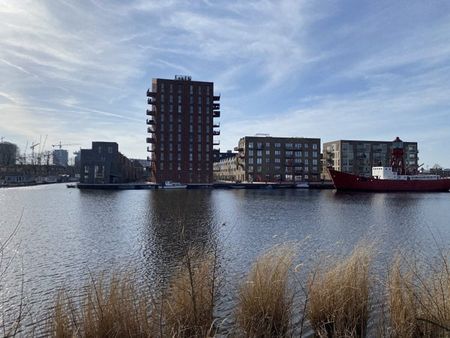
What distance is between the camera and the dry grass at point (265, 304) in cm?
801

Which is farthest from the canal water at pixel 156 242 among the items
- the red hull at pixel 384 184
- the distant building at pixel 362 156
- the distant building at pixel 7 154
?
the distant building at pixel 7 154

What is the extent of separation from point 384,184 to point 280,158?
54322 millimetres

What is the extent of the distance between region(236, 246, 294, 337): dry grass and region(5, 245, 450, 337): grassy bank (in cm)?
2

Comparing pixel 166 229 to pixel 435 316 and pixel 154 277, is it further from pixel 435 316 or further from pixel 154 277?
pixel 435 316

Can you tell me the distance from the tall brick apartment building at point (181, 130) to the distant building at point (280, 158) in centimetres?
2445

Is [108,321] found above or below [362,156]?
below

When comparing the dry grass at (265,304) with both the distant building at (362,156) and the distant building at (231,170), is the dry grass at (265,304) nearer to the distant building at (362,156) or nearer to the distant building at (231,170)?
the distant building at (231,170)

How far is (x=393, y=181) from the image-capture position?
319 feet

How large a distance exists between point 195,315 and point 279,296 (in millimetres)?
1974

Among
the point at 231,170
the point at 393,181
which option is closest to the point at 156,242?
the point at 393,181

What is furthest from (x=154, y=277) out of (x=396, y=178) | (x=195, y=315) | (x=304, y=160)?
(x=304, y=160)

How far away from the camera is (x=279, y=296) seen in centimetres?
836

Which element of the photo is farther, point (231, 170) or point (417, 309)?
point (231, 170)

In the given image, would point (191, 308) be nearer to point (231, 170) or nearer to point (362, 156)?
point (362, 156)
